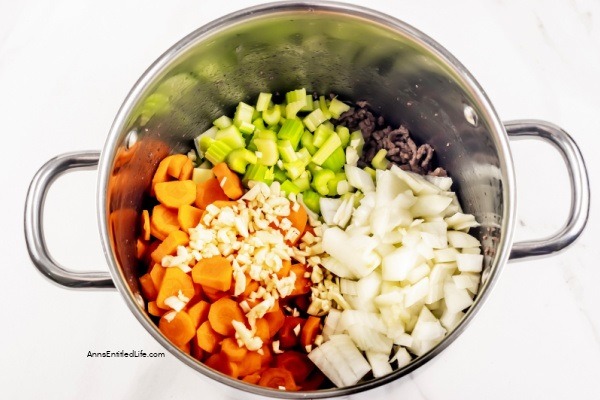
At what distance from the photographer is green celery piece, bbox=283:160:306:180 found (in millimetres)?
1304

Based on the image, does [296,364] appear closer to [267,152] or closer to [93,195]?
[267,152]

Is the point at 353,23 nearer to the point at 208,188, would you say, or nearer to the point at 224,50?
the point at 224,50

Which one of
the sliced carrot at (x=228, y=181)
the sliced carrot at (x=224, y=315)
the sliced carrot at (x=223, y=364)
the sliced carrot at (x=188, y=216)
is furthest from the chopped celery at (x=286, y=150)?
the sliced carrot at (x=223, y=364)

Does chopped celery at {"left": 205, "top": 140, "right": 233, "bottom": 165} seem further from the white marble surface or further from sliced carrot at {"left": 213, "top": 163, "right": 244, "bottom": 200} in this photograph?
the white marble surface

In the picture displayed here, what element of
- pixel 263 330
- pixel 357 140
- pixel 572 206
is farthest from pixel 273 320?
pixel 572 206

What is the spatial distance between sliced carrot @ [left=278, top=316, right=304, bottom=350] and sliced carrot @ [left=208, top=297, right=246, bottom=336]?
9cm

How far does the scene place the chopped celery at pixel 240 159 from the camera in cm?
128

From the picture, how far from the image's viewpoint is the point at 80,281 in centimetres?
100

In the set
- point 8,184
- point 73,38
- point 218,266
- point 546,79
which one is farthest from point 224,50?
point 546,79

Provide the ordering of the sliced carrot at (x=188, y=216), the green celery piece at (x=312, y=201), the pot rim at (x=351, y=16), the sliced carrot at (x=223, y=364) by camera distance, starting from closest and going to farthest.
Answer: the pot rim at (x=351, y=16), the sliced carrot at (x=223, y=364), the sliced carrot at (x=188, y=216), the green celery piece at (x=312, y=201)

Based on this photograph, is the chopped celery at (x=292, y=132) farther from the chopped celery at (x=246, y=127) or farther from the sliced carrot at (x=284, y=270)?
the sliced carrot at (x=284, y=270)

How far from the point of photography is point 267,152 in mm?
1288

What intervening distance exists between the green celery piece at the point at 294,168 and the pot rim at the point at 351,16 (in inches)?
13.0

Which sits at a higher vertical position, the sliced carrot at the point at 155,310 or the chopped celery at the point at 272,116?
the chopped celery at the point at 272,116
